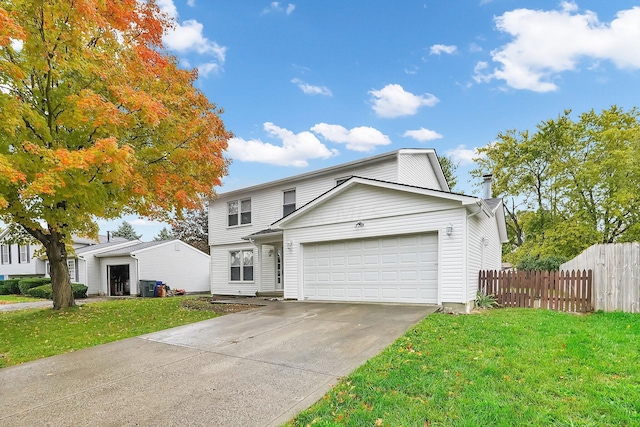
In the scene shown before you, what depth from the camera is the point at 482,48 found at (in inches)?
578

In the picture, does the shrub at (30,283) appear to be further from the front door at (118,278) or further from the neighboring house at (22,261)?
the front door at (118,278)

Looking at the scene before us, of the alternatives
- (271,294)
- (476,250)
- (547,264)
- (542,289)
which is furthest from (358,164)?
(547,264)

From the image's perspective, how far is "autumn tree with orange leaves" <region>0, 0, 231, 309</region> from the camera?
7547 mm

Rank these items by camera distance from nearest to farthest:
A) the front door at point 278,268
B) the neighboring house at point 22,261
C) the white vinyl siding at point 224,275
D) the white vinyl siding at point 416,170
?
the white vinyl siding at point 416,170
the front door at point 278,268
the white vinyl siding at point 224,275
the neighboring house at point 22,261

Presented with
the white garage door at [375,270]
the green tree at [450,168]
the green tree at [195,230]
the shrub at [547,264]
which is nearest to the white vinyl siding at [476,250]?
the white garage door at [375,270]

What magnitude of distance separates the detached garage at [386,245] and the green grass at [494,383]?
3.23 m

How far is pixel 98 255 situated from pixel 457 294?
78.7 ft

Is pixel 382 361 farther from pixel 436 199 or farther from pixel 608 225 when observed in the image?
pixel 608 225

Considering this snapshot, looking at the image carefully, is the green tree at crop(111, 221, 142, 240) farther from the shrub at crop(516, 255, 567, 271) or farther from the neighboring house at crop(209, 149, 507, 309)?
the shrub at crop(516, 255, 567, 271)

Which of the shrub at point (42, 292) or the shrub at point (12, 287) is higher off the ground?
the shrub at point (42, 292)

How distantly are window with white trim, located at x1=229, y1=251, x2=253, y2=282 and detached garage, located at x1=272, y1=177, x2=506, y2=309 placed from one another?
4.49 meters

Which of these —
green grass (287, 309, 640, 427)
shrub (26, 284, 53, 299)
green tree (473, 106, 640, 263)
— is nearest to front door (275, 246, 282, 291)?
green grass (287, 309, 640, 427)

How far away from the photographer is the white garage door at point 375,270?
386 inches

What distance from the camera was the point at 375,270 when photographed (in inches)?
419
